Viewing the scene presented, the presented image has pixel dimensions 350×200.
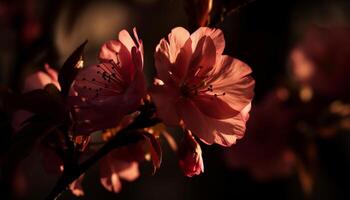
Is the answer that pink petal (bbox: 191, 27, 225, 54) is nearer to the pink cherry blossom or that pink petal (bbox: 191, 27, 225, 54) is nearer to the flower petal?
the flower petal

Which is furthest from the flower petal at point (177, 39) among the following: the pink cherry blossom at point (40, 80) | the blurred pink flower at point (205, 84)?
the pink cherry blossom at point (40, 80)

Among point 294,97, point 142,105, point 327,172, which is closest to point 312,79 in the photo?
point 294,97

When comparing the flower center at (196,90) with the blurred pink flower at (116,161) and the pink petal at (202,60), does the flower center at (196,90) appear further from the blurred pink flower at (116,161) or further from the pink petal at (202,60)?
the blurred pink flower at (116,161)

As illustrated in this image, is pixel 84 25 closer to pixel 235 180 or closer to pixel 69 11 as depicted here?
pixel 69 11

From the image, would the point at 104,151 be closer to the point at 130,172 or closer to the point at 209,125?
the point at 209,125

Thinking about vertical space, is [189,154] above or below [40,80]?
below

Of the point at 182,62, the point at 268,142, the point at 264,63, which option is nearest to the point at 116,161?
the point at 182,62

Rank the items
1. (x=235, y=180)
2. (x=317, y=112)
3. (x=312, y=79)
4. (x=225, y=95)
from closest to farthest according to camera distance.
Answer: (x=225, y=95), (x=317, y=112), (x=312, y=79), (x=235, y=180)
